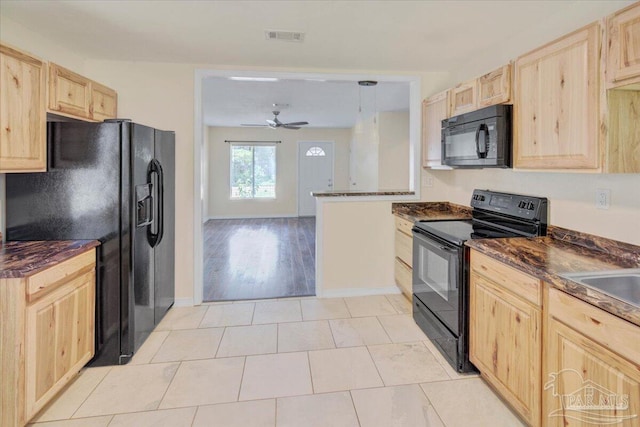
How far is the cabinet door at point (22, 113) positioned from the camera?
1.89 m

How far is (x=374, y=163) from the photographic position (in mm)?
6824

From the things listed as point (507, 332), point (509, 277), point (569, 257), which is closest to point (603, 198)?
point (569, 257)

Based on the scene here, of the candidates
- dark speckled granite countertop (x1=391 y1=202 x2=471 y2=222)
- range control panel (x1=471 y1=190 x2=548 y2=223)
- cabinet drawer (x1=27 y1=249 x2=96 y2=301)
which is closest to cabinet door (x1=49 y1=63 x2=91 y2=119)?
cabinet drawer (x1=27 y1=249 x2=96 y2=301)

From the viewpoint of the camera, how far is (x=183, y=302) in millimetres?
3438

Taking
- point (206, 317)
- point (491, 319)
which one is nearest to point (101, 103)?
point (206, 317)

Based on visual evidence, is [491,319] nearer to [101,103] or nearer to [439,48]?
[439,48]

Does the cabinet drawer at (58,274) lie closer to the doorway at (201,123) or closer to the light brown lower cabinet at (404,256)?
the doorway at (201,123)

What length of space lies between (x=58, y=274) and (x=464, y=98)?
2986 millimetres

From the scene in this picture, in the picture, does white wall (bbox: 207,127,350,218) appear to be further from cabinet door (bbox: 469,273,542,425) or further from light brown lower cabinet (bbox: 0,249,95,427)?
cabinet door (bbox: 469,273,542,425)

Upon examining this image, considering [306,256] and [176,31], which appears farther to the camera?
[306,256]

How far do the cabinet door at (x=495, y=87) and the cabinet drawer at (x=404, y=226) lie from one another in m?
1.16

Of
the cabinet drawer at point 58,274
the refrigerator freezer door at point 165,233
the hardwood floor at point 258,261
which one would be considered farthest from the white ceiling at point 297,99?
the cabinet drawer at point 58,274

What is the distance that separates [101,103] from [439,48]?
9.40 ft

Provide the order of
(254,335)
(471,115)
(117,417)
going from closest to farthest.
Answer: (117,417)
(471,115)
(254,335)
